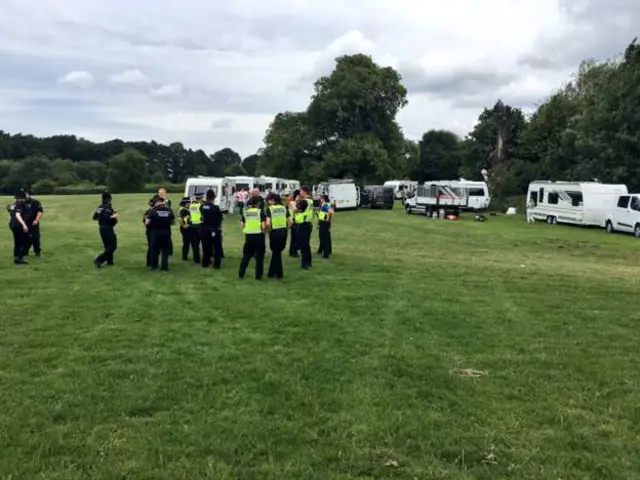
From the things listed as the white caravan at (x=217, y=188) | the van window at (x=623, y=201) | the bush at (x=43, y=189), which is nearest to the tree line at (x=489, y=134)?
the van window at (x=623, y=201)

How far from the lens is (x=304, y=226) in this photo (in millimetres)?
15125

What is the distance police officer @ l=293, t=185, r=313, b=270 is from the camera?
A: 14.8 metres

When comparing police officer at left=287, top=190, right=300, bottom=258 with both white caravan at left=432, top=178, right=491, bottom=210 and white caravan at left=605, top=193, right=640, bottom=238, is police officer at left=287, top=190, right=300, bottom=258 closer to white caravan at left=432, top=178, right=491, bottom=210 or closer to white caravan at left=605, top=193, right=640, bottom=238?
white caravan at left=605, top=193, right=640, bottom=238

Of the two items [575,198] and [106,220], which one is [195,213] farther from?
[575,198]

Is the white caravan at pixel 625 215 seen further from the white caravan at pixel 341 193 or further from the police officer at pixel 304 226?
the white caravan at pixel 341 193

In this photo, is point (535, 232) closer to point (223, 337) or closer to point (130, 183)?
point (223, 337)

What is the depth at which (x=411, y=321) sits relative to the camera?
9000mm

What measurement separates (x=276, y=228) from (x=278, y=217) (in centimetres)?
24

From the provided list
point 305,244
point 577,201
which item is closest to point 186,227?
point 305,244

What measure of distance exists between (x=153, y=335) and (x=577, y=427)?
501 cm

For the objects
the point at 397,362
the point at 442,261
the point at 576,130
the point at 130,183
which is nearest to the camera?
the point at 397,362

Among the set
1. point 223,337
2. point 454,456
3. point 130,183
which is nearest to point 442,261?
point 223,337

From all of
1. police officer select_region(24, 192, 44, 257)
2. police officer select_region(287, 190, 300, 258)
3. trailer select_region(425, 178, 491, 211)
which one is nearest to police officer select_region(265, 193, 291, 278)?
police officer select_region(287, 190, 300, 258)

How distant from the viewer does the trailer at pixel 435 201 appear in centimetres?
4072
